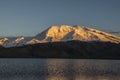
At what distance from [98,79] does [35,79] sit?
657 inches

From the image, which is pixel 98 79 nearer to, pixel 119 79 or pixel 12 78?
pixel 119 79

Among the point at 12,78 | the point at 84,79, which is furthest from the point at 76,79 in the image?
the point at 12,78

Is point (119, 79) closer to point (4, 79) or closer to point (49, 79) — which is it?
point (49, 79)

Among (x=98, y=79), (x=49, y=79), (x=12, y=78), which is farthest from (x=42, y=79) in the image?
(x=98, y=79)

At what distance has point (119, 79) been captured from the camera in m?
99.1

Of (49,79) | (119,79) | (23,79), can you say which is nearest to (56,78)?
(49,79)

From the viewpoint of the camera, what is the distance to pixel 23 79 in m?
97.7

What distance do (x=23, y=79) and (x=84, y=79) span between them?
16056 mm

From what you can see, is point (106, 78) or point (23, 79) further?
point (106, 78)

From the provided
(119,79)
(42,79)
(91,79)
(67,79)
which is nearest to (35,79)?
(42,79)

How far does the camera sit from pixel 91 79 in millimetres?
101125

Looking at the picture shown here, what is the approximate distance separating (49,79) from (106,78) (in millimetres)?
15943

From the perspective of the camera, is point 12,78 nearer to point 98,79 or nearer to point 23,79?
point 23,79

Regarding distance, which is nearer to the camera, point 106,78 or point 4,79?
point 4,79
